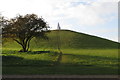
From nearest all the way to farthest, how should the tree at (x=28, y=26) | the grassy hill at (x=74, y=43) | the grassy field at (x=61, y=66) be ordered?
the grassy field at (x=61, y=66), the tree at (x=28, y=26), the grassy hill at (x=74, y=43)

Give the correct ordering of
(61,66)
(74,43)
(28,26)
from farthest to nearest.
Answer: (74,43) → (28,26) → (61,66)

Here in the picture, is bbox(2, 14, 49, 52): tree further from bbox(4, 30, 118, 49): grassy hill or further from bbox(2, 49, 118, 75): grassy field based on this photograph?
bbox(2, 49, 118, 75): grassy field

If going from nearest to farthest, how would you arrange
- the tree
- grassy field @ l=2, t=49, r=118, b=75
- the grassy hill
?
grassy field @ l=2, t=49, r=118, b=75, the tree, the grassy hill

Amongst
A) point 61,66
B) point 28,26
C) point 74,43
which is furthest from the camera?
point 74,43

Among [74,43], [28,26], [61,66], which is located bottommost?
[61,66]

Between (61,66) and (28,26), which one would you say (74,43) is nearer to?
(28,26)

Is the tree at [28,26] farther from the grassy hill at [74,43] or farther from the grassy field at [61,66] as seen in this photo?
the grassy field at [61,66]

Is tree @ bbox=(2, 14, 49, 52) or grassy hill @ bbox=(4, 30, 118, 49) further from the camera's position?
grassy hill @ bbox=(4, 30, 118, 49)

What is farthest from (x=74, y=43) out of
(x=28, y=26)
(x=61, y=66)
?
(x=61, y=66)

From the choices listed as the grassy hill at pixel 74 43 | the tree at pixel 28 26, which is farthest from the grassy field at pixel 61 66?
the grassy hill at pixel 74 43

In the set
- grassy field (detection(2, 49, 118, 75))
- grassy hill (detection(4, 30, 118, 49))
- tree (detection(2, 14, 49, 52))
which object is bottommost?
grassy field (detection(2, 49, 118, 75))

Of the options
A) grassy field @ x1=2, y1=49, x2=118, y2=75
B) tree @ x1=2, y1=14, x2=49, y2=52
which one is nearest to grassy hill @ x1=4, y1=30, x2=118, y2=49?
tree @ x1=2, y1=14, x2=49, y2=52

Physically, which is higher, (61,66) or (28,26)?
(28,26)

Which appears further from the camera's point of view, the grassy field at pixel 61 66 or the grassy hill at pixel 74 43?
the grassy hill at pixel 74 43
